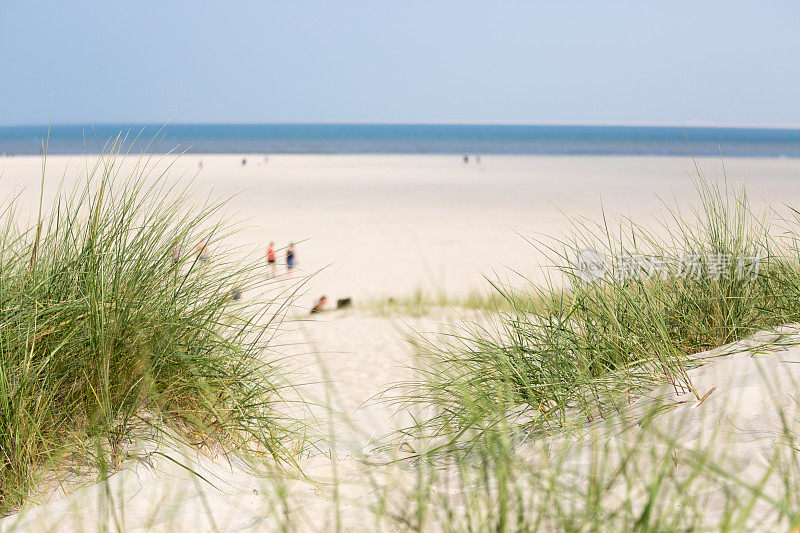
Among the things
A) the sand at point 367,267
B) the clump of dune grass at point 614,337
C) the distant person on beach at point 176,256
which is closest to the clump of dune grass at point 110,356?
the distant person on beach at point 176,256

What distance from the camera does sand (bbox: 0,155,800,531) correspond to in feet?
6.42

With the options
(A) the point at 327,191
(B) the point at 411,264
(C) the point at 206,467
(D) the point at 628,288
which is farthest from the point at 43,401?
(A) the point at 327,191

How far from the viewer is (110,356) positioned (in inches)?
81.3

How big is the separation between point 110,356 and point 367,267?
33.4 ft

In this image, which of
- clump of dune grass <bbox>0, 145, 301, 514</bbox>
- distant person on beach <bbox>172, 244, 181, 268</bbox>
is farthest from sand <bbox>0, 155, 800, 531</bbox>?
distant person on beach <bbox>172, 244, 181, 268</bbox>

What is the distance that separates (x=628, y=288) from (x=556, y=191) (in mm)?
25360

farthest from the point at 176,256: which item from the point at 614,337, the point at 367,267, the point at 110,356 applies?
the point at 367,267

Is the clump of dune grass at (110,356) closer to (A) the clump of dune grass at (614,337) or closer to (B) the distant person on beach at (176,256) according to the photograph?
(B) the distant person on beach at (176,256)

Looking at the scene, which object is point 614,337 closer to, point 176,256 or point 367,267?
point 176,256

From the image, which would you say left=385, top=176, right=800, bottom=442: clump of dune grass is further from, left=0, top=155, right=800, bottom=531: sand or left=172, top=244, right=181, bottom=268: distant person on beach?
left=172, top=244, right=181, bottom=268: distant person on beach

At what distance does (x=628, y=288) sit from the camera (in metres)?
3.07

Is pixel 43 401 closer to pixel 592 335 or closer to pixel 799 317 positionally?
pixel 592 335

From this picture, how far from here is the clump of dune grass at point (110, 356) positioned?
6.55ft

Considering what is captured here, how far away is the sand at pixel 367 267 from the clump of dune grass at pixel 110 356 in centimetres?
14
